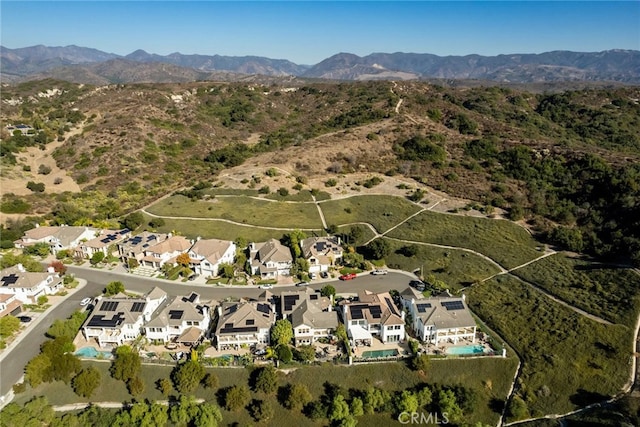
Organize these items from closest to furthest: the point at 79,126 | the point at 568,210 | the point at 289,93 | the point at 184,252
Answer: the point at 184,252
the point at 568,210
the point at 79,126
the point at 289,93

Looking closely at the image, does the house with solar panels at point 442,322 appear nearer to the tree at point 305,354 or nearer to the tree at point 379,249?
the tree at point 305,354

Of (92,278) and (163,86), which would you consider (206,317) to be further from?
(163,86)

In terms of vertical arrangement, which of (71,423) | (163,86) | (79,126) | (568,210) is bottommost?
(71,423)

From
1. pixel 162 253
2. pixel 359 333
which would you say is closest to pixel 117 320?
pixel 162 253

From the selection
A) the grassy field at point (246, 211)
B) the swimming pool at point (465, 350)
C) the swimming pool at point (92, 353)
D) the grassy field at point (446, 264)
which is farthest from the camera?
the grassy field at point (246, 211)

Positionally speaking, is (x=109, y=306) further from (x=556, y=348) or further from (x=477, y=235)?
(x=477, y=235)

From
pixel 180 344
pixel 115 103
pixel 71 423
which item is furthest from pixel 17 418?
pixel 115 103

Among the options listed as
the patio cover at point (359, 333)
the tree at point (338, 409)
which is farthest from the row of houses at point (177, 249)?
the tree at point (338, 409)
